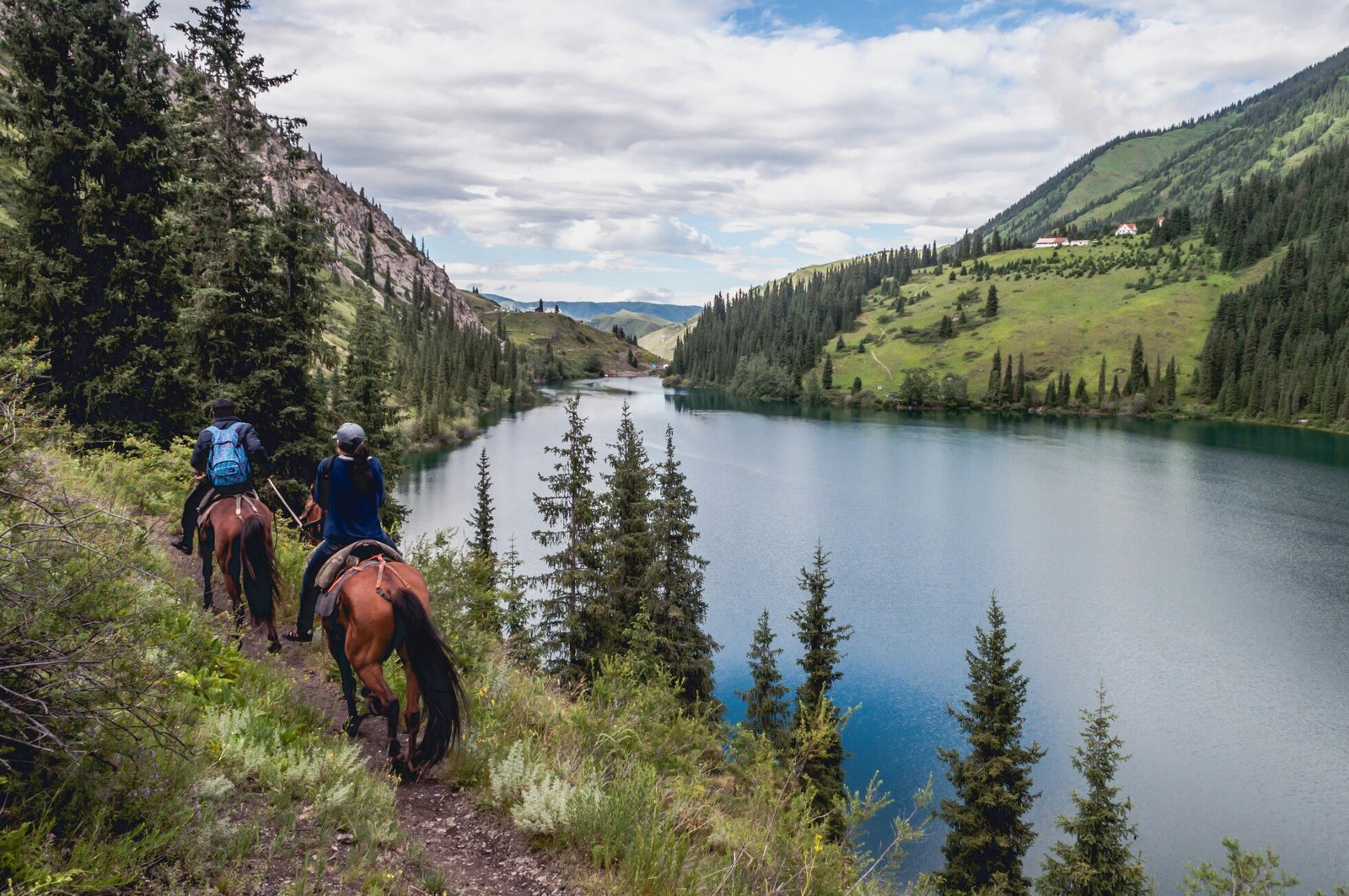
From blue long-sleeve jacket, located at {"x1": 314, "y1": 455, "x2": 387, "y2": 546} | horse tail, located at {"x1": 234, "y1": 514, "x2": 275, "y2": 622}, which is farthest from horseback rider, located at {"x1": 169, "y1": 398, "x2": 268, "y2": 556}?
blue long-sleeve jacket, located at {"x1": 314, "y1": 455, "x2": 387, "y2": 546}

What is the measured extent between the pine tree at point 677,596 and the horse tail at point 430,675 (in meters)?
19.4

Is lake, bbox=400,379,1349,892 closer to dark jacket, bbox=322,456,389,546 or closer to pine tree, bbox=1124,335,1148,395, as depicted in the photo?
dark jacket, bbox=322,456,389,546

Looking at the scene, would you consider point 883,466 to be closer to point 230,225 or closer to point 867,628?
point 867,628

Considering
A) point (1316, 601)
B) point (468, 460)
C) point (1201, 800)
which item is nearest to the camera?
point (1201, 800)

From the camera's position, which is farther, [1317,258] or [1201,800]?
[1317,258]

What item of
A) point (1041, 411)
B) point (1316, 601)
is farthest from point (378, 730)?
point (1041, 411)

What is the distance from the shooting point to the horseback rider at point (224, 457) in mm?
9922

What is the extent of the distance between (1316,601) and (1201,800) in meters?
24.3

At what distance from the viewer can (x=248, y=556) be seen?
957cm

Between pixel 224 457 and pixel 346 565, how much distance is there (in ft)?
11.8

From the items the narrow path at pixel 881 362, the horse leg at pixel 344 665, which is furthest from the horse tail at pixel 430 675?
the narrow path at pixel 881 362

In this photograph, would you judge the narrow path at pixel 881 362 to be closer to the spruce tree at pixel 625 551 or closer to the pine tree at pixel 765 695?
the spruce tree at pixel 625 551

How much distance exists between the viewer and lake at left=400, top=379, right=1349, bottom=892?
2614 cm

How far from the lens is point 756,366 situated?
179 metres
